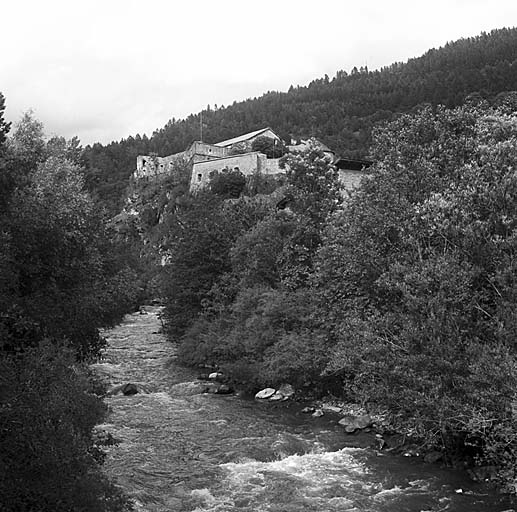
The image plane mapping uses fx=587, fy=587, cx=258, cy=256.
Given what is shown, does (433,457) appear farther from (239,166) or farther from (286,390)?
(239,166)

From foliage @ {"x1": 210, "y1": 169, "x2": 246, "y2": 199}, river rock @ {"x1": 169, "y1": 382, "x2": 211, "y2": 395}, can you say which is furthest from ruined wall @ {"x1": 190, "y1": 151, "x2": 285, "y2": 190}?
river rock @ {"x1": 169, "y1": 382, "x2": 211, "y2": 395}

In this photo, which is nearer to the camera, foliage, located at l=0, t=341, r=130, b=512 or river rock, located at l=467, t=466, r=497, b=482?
foliage, located at l=0, t=341, r=130, b=512

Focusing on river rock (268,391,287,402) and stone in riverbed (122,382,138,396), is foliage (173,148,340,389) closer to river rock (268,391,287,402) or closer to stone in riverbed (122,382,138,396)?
river rock (268,391,287,402)

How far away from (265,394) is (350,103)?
416 ft

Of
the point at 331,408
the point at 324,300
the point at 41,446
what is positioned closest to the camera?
the point at 41,446

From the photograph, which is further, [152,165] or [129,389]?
[152,165]

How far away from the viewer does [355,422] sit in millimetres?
20984

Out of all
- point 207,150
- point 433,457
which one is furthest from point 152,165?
point 433,457

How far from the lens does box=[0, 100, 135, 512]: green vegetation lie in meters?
9.15

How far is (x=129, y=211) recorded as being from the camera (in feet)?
326

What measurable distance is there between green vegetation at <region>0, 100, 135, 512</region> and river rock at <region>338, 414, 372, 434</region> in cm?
915

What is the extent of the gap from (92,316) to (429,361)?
31.3 feet

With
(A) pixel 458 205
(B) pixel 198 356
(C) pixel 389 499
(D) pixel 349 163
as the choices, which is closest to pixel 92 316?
(C) pixel 389 499

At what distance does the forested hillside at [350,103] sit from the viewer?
367 ft
